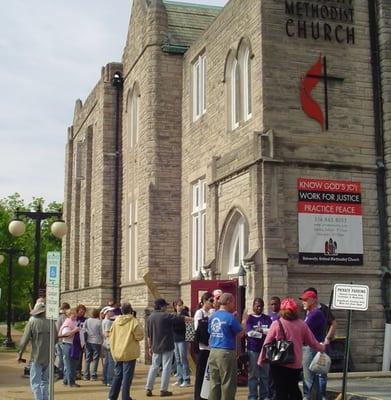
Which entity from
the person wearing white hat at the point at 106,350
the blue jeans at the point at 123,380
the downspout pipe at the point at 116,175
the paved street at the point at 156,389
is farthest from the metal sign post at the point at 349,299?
the downspout pipe at the point at 116,175

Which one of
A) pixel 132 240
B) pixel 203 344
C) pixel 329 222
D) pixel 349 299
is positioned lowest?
pixel 203 344

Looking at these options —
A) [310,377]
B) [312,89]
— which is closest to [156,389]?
[310,377]

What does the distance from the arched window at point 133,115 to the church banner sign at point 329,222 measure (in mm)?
10998

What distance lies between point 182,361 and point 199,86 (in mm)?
9802

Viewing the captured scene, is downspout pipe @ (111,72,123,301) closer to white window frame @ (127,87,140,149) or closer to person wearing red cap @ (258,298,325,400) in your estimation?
white window frame @ (127,87,140,149)

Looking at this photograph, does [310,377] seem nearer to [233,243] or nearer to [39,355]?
[39,355]

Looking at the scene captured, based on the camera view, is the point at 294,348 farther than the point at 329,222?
No

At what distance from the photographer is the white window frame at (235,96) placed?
62.1 feet

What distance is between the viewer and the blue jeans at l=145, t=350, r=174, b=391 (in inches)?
534

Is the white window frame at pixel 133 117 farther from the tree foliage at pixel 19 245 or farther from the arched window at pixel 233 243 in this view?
the tree foliage at pixel 19 245

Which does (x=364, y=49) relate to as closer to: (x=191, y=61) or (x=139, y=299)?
(x=191, y=61)

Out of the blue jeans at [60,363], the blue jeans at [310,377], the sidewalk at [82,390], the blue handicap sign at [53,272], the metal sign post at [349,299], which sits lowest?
the sidewalk at [82,390]

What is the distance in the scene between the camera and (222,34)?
2003 cm

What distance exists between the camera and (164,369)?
13641 millimetres
